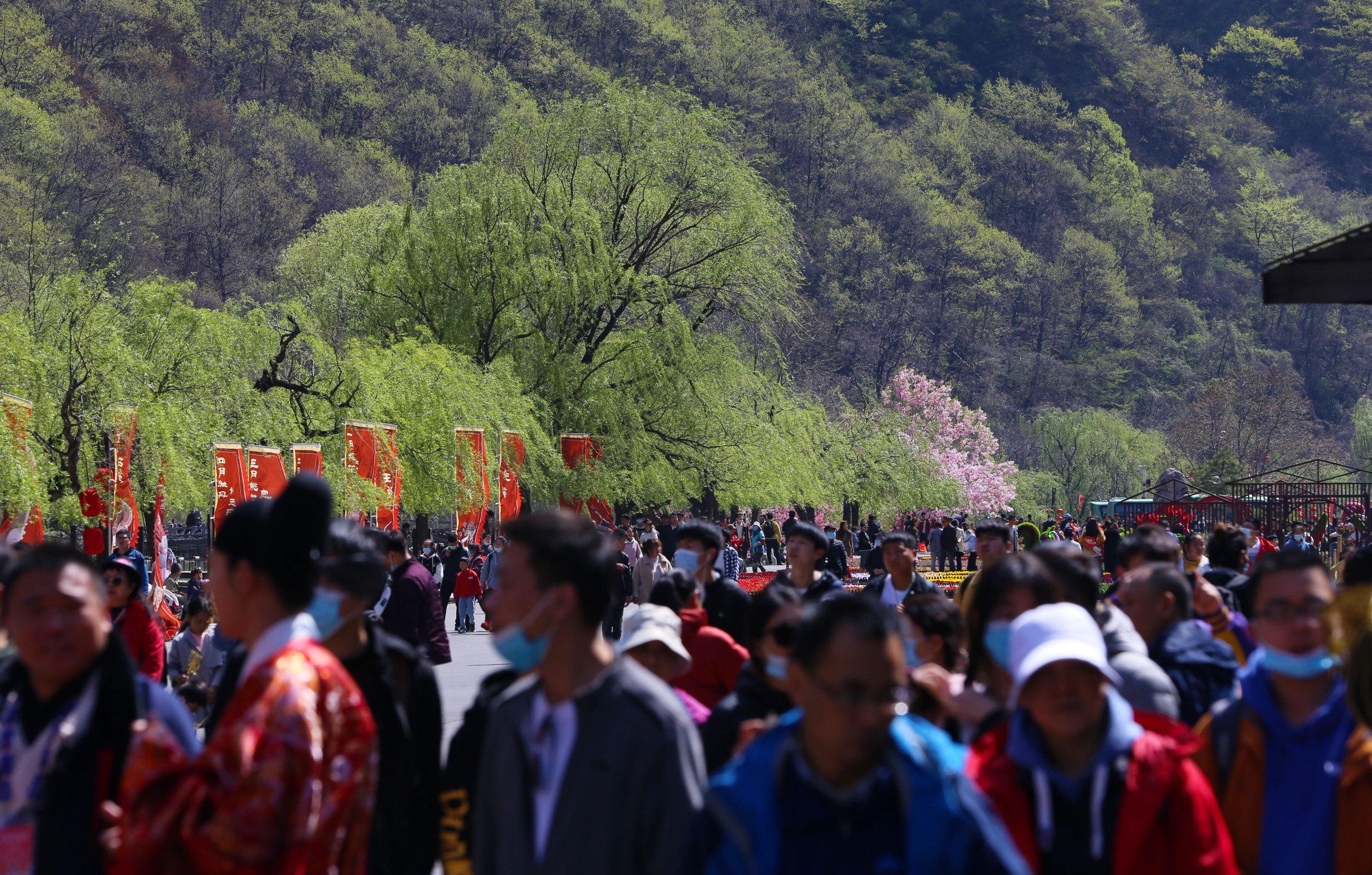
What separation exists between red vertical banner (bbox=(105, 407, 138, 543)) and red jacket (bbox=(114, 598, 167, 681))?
10369 millimetres

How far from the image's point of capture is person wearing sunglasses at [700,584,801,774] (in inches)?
159

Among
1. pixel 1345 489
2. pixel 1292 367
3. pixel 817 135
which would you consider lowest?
pixel 1345 489

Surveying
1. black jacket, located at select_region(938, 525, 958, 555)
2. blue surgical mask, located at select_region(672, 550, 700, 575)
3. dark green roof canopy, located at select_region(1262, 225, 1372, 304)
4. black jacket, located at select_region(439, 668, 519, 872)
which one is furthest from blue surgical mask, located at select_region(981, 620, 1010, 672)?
black jacket, located at select_region(938, 525, 958, 555)

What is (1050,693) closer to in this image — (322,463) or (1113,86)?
(322,463)

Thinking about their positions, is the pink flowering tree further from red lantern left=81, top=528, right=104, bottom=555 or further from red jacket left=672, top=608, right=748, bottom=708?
red jacket left=672, top=608, right=748, bottom=708

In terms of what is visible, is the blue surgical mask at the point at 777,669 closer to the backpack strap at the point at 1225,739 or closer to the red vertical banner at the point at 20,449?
the backpack strap at the point at 1225,739

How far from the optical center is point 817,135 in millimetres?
111125

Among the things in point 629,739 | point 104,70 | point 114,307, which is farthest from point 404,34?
point 629,739

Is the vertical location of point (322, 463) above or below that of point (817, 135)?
below

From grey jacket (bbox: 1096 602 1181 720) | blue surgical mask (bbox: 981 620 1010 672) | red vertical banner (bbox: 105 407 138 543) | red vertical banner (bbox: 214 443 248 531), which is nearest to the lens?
blue surgical mask (bbox: 981 620 1010 672)

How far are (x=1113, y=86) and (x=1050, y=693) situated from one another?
139 meters

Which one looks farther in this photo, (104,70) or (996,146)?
(996,146)

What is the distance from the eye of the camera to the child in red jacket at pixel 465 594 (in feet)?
66.2

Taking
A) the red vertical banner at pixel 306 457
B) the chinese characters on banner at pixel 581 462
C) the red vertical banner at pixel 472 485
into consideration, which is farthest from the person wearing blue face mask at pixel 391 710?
the chinese characters on banner at pixel 581 462
